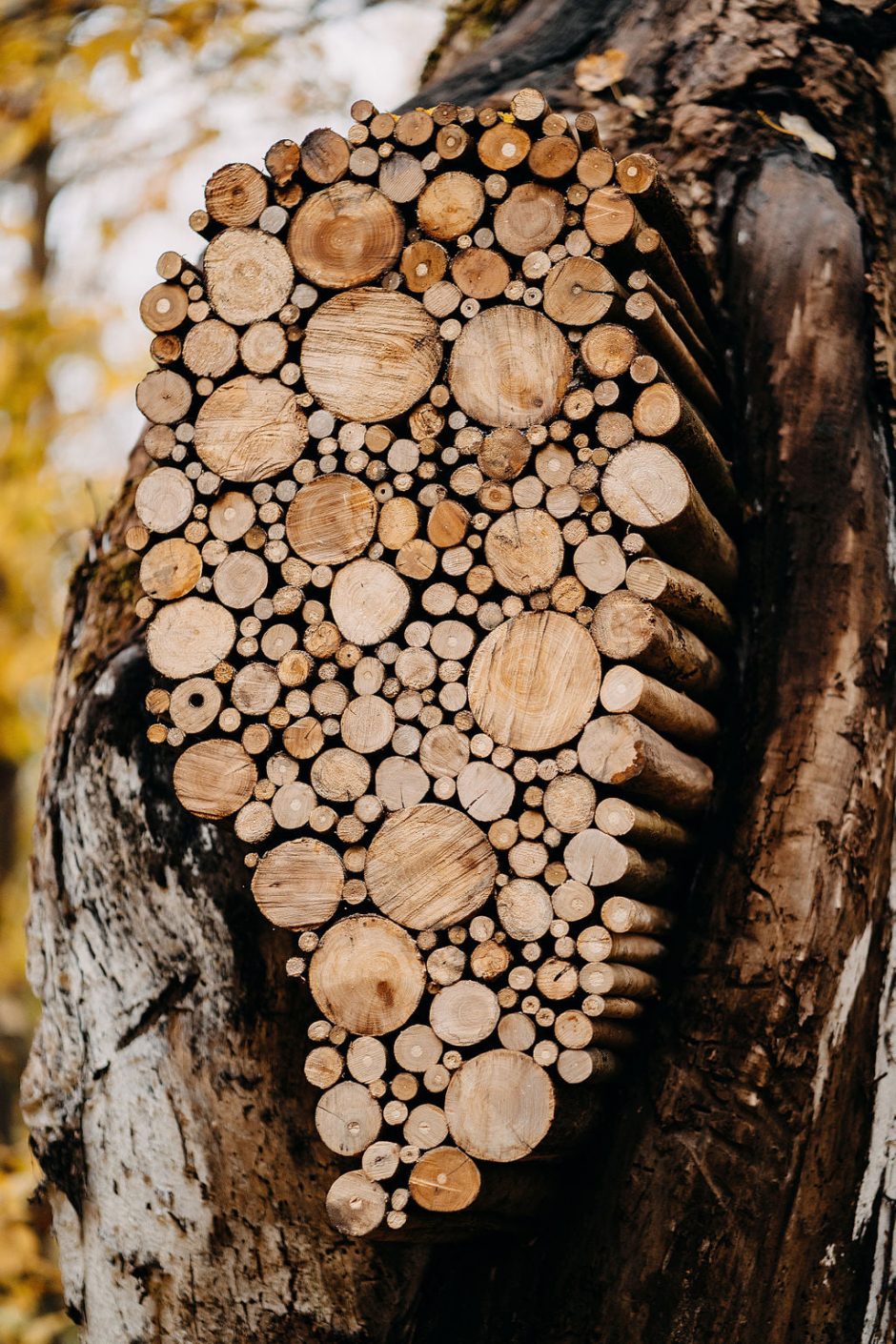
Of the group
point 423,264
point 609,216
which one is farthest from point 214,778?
point 609,216

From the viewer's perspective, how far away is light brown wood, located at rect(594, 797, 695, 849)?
207cm

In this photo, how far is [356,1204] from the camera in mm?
2115

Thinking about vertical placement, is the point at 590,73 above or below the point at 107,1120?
above

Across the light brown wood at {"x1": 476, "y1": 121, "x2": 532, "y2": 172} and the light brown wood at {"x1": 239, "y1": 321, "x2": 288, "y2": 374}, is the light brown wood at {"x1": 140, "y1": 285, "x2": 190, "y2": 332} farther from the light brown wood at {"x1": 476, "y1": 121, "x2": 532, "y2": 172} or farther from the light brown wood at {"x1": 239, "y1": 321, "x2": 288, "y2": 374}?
the light brown wood at {"x1": 476, "y1": 121, "x2": 532, "y2": 172}

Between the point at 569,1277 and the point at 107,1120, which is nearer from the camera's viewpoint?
the point at 569,1277

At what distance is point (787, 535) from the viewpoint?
271 cm

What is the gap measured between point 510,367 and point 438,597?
0.48 m

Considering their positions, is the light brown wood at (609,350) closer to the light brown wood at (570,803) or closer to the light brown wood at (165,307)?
the light brown wood at (570,803)

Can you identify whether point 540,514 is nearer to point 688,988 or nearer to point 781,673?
point 781,673

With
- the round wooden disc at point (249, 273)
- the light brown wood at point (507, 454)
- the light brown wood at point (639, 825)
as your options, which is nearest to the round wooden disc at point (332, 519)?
the light brown wood at point (507, 454)

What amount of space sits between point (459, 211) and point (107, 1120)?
2294 millimetres

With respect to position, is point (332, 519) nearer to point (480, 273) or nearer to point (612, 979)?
point (480, 273)

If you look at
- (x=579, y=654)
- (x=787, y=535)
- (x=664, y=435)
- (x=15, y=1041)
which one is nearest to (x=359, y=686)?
(x=579, y=654)

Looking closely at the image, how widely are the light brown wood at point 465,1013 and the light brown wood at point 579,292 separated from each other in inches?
51.3
